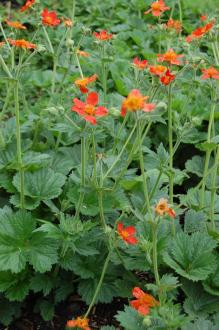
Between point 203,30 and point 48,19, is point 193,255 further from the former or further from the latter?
point 48,19

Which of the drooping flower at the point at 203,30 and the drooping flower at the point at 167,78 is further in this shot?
the drooping flower at the point at 203,30

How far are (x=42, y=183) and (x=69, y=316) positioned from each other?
638mm

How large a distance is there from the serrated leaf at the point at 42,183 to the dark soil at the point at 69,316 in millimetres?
522

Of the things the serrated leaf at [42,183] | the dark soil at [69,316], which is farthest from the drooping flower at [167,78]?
the dark soil at [69,316]

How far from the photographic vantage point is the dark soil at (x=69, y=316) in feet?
7.78

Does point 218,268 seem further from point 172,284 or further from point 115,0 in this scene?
point 115,0

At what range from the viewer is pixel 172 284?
1891 millimetres

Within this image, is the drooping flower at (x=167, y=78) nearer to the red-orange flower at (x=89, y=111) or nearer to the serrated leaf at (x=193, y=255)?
the red-orange flower at (x=89, y=111)

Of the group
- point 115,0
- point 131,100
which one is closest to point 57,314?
point 131,100

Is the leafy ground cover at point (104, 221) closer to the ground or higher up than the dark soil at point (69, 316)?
higher up

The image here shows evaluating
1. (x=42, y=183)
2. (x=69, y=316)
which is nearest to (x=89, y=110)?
(x=42, y=183)

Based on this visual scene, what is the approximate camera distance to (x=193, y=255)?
2166mm

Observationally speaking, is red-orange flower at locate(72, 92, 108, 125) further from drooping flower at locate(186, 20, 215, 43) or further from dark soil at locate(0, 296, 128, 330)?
dark soil at locate(0, 296, 128, 330)

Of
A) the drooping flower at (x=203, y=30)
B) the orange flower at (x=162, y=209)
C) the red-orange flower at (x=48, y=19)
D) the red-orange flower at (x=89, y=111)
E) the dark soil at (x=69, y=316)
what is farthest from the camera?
the red-orange flower at (x=48, y=19)
